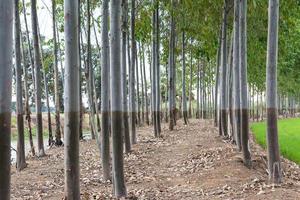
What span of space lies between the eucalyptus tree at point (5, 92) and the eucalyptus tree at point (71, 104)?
5.18 feet

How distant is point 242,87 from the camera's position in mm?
11016

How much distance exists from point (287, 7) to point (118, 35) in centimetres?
571

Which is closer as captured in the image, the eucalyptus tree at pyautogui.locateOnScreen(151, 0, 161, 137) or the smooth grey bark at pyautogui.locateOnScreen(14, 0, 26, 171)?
the smooth grey bark at pyautogui.locateOnScreen(14, 0, 26, 171)

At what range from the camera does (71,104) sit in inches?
283

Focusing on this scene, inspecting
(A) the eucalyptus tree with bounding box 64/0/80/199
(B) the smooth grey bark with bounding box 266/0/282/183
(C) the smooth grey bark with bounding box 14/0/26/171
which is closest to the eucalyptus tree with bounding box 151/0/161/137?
(C) the smooth grey bark with bounding box 14/0/26/171

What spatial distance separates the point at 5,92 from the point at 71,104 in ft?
5.37

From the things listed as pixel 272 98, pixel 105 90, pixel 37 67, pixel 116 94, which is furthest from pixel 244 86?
pixel 37 67

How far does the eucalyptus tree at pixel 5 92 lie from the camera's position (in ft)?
18.3

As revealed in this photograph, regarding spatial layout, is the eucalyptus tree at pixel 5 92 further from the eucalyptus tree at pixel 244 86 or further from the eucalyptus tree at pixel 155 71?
the eucalyptus tree at pixel 155 71

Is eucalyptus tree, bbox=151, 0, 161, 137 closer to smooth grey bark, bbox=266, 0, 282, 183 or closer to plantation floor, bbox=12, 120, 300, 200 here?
plantation floor, bbox=12, 120, 300, 200

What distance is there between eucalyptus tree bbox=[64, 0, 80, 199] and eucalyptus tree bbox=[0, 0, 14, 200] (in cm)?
158

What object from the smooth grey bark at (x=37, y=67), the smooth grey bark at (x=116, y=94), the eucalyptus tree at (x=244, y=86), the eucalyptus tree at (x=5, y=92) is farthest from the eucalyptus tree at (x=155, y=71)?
the eucalyptus tree at (x=5, y=92)

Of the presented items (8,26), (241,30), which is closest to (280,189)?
(241,30)

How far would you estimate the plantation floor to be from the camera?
8.67 m
